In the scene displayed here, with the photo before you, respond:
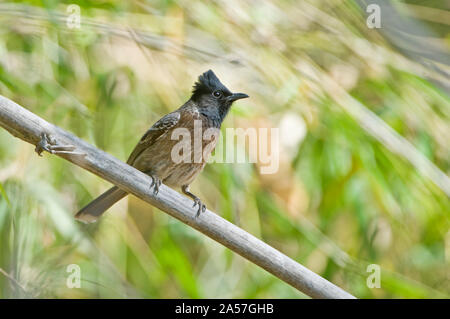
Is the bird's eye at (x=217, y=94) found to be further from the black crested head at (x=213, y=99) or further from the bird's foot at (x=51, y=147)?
the bird's foot at (x=51, y=147)

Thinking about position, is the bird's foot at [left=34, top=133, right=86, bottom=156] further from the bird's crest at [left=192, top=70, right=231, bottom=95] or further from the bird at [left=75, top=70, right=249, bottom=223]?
the bird's crest at [left=192, top=70, right=231, bottom=95]

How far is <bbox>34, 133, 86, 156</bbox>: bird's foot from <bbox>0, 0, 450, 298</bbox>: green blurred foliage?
1.17 m

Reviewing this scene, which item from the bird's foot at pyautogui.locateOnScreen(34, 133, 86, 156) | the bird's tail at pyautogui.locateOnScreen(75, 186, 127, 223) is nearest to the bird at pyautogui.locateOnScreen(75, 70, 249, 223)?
the bird's tail at pyautogui.locateOnScreen(75, 186, 127, 223)

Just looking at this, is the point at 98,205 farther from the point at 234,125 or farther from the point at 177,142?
the point at 234,125

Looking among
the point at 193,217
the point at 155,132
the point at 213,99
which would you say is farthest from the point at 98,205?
the point at 193,217

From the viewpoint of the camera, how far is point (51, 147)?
95.5 inches

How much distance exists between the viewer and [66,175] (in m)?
4.12

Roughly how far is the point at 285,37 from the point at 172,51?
0.75 metres

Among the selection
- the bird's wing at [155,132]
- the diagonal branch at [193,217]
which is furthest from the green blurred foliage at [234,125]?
the diagonal branch at [193,217]

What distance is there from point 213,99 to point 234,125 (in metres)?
0.48

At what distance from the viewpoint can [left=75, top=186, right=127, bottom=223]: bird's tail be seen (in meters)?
3.45

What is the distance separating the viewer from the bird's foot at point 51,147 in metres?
2.41

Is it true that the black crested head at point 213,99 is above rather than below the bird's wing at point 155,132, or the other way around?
above

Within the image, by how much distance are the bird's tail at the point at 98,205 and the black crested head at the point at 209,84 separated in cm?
80
